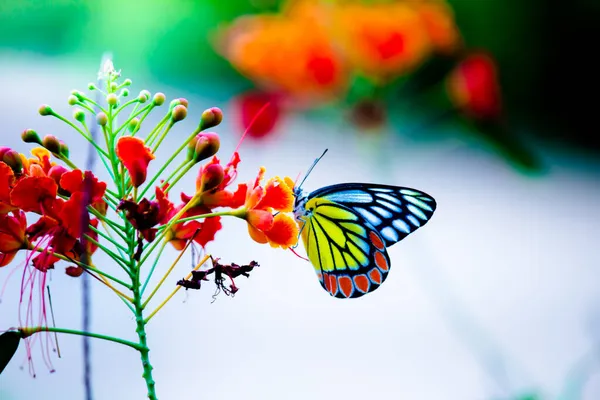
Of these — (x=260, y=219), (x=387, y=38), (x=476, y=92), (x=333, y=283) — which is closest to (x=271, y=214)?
(x=260, y=219)

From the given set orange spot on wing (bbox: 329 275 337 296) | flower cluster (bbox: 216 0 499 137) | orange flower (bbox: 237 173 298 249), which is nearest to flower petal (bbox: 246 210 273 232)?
orange flower (bbox: 237 173 298 249)

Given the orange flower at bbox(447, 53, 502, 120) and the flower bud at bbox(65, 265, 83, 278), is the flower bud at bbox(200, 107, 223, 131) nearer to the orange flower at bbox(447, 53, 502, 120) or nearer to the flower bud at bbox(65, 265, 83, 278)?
the flower bud at bbox(65, 265, 83, 278)

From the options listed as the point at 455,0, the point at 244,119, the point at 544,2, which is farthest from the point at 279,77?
the point at 544,2

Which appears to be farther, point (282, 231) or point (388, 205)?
point (388, 205)

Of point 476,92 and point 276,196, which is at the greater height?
point 476,92

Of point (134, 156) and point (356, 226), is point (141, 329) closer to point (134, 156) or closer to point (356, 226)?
point (134, 156)

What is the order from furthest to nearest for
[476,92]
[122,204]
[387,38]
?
1. [476,92]
2. [387,38]
3. [122,204]
